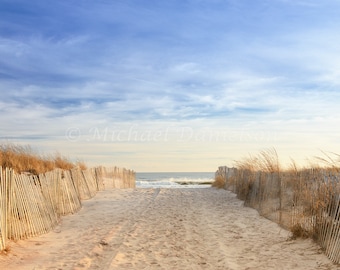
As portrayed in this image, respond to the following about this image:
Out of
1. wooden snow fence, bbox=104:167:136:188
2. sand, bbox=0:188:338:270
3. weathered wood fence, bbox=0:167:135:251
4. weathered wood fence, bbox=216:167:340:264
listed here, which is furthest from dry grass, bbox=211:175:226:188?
weathered wood fence, bbox=0:167:135:251

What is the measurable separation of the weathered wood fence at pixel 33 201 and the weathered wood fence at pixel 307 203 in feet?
16.6

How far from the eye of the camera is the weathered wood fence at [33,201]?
6.92 meters

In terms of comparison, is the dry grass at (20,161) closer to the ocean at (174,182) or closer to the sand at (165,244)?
the sand at (165,244)

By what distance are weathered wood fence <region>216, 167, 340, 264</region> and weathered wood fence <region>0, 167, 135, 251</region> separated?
16.6 feet

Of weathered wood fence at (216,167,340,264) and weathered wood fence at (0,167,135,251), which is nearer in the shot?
Answer: weathered wood fence at (216,167,340,264)

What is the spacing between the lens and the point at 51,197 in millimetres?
9781

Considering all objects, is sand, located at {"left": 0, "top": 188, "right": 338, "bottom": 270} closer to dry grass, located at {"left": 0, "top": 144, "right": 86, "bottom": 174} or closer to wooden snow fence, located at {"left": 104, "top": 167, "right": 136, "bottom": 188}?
A: dry grass, located at {"left": 0, "top": 144, "right": 86, "bottom": 174}

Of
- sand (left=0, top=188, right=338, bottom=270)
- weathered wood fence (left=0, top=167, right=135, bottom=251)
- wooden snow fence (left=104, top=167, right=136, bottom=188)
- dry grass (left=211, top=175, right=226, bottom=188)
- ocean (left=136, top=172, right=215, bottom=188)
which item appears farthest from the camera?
ocean (left=136, top=172, right=215, bottom=188)

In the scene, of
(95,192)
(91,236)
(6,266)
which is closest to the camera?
(6,266)

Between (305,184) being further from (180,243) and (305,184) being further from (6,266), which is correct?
(6,266)

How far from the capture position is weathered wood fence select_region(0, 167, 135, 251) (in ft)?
22.7

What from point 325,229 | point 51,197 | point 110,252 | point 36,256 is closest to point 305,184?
point 325,229

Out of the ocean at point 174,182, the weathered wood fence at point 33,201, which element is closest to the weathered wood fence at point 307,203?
the weathered wood fence at point 33,201

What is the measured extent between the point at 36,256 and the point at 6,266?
2.39ft
